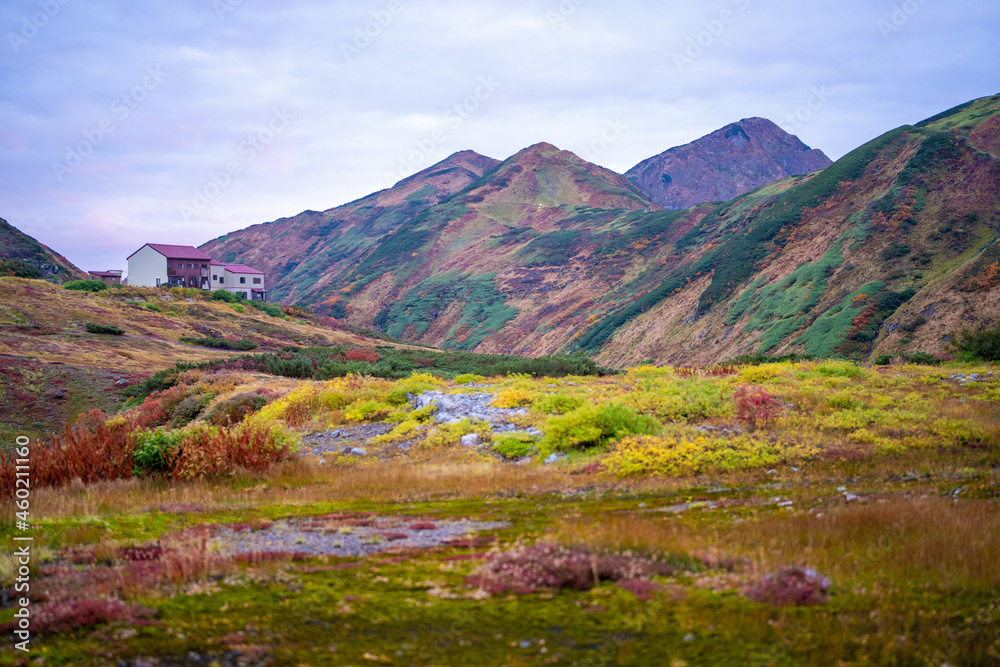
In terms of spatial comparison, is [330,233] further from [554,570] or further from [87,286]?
[554,570]

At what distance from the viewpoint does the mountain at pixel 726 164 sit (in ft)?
536

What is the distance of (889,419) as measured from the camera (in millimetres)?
11203

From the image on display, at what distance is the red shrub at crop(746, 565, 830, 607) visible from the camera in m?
4.16

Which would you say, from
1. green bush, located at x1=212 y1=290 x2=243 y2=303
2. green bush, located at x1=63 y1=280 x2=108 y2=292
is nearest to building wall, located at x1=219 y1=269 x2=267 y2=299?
green bush, located at x1=212 y1=290 x2=243 y2=303

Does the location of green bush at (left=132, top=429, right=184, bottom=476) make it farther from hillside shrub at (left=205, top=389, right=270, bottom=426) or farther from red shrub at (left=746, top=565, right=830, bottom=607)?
red shrub at (left=746, top=565, right=830, bottom=607)

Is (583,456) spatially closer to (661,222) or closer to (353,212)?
(661,222)

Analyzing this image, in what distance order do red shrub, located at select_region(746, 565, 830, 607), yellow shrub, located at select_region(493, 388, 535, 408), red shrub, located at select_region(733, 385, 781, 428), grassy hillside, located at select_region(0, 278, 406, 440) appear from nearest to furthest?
red shrub, located at select_region(746, 565, 830, 607) → red shrub, located at select_region(733, 385, 781, 428) → yellow shrub, located at select_region(493, 388, 535, 408) → grassy hillside, located at select_region(0, 278, 406, 440)

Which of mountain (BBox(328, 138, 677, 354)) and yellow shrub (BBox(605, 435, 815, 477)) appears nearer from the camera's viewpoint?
yellow shrub (BBox(605, 435, 815, 477))

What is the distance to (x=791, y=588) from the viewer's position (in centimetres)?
429

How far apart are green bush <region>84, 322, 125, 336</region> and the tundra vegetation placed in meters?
39.2

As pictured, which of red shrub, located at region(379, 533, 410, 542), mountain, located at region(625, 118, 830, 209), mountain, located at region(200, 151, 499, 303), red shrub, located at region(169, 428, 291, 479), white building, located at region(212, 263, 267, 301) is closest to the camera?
red shrub, located at region(379, 533, 410, 542)

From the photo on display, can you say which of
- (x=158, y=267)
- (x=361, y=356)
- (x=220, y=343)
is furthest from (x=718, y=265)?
(x=158, y=267)

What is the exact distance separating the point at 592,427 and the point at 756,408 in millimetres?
3682

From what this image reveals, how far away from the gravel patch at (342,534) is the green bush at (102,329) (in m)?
45.2
